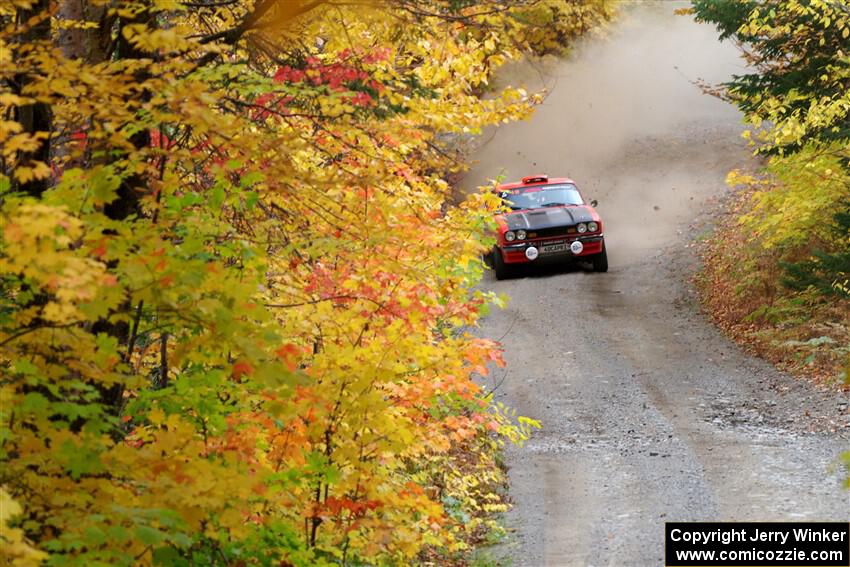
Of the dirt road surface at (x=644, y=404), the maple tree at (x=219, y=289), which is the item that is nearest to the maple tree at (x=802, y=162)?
the dirt road surface at (x=644, y=404)

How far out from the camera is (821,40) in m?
14.2

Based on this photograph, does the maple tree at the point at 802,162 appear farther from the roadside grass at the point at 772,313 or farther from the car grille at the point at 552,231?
the car grille at the point at 552,231

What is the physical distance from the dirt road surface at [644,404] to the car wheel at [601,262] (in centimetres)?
16

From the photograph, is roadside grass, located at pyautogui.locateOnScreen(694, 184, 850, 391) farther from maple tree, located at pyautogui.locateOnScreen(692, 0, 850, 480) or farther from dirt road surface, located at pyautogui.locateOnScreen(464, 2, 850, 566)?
dirt road surface, located at pyautogui.locateOnScreen(464, 2, 850, 566)

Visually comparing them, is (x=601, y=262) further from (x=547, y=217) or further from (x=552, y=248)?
(x=547, y=217)

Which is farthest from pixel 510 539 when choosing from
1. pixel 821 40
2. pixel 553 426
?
pixel 821 40

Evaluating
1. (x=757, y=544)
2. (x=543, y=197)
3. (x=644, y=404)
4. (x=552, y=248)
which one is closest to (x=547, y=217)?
(x=552, y=248)

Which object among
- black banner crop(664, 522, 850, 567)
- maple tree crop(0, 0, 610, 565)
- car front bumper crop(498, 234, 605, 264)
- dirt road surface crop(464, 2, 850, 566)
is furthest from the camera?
car front bumper crop(498, 234, 605, 264)

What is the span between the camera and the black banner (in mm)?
7770

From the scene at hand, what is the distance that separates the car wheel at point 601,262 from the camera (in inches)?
816

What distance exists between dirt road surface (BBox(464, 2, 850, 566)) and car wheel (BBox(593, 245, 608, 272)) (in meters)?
0.16

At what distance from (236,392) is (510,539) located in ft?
13.1

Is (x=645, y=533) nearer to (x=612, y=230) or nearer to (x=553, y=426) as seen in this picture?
(x=553, y=426)

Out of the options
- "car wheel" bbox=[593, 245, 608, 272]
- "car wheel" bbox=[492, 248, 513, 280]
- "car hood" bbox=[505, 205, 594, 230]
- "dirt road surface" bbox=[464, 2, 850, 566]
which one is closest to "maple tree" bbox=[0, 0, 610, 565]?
"dirt road surface" bbox=[464, 2, 850, 566]
